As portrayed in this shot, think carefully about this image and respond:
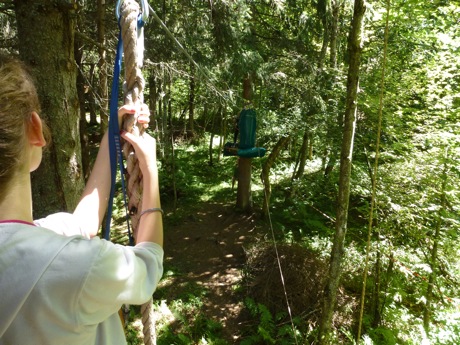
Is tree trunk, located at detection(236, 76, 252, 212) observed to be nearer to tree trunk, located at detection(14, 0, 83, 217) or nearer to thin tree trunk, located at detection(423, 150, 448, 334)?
thin tree trunk, located at detection(423, 150, 448, 334)

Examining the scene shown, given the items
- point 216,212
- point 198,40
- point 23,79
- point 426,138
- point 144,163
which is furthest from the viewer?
point 216,212

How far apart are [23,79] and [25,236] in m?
0.34

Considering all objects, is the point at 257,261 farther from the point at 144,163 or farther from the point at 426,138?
the point at 144,163

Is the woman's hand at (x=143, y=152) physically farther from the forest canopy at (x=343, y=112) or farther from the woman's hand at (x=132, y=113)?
the forest canopy at (x=343, y=112)

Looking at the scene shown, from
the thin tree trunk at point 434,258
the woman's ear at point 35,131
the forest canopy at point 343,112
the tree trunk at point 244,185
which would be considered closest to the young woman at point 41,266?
the woman's ear at point 35,131

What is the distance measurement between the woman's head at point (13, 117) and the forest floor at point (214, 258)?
15.6 feet

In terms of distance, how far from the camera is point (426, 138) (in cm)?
343

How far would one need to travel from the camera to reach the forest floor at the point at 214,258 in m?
5.33

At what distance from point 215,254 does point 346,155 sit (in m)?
4.60

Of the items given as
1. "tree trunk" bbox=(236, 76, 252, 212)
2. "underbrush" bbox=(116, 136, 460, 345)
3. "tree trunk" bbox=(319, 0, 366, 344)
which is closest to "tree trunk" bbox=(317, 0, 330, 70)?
"underbrush" bbox=(116, 136, 460, 345)

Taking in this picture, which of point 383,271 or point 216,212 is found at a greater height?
point 383,271

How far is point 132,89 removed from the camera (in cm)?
102

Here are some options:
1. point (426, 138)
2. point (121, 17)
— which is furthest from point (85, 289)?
point (426, 138)

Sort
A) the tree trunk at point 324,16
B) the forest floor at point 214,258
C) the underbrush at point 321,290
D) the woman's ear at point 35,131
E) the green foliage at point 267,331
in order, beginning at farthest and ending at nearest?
the tree trunk at point 324,16 < the forest floor at point 214,258 < the green foliage at point 267,331 < the underbrush at point 321,290 < the woman's ear at point 35,131
